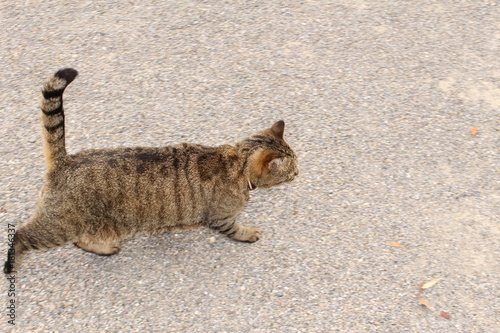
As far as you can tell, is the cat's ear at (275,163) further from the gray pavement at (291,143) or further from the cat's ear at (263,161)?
the gray pavement at (291,143)

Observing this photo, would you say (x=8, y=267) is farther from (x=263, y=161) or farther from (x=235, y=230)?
(x=263, y=161)

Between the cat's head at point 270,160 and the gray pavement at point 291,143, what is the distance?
441 mm

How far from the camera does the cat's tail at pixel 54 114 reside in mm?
3232

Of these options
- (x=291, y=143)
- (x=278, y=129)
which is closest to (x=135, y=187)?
(x=278, y=129)

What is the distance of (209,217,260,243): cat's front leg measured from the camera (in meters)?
4.05

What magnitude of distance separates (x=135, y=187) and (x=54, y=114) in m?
0.74

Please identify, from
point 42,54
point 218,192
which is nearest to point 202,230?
point 218,192

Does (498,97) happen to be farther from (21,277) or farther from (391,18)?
(21,277)

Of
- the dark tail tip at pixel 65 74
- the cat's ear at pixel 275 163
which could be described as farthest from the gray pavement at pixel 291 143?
the dark tail tip at pixel 65 74

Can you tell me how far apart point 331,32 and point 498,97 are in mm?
1974

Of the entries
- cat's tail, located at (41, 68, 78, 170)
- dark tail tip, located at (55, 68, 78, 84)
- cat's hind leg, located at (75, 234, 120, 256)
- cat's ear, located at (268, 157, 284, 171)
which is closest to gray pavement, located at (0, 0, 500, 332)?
cat's hind leg, located at (75, 234, 120, 256)

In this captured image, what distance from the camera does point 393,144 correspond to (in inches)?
195

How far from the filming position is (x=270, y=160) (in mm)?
3932

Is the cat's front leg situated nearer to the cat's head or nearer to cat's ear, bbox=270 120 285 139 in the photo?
the cat's head
